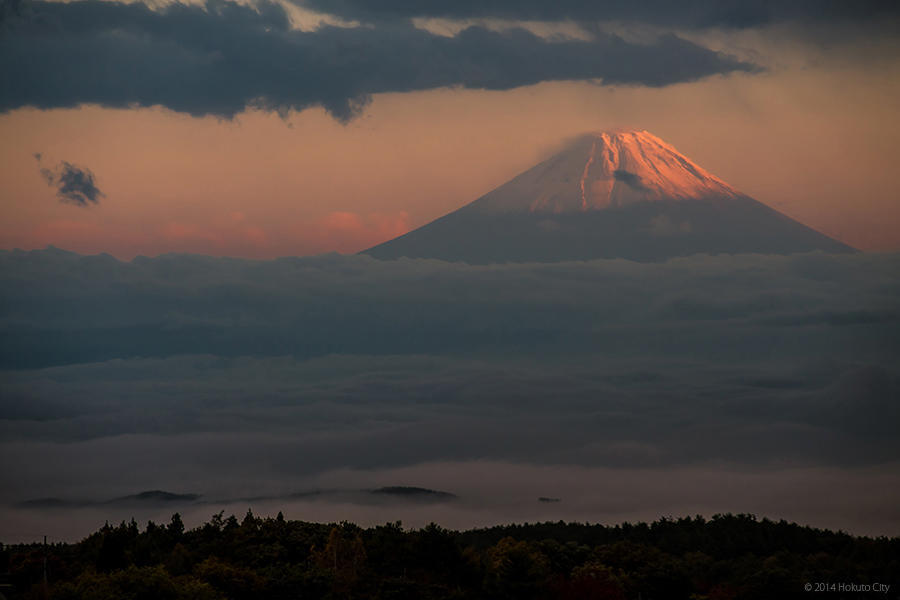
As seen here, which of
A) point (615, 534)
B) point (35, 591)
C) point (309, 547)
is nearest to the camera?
point (35, 591)

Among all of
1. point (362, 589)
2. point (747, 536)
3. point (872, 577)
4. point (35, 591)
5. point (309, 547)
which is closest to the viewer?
point (35, 591)

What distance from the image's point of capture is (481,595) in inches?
2825

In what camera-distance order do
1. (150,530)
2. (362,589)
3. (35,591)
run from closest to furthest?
(35,591) < (362,589) < (150,530)

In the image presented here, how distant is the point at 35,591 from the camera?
206ft

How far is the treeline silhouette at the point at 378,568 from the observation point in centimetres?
6938

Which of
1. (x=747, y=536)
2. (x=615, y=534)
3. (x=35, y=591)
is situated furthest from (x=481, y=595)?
(x=615, y=534)

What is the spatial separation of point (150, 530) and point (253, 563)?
67.8 ft

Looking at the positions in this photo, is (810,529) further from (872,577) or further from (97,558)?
(97,558)

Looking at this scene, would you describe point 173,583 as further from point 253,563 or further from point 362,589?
point 253,563

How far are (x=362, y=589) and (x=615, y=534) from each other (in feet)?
223

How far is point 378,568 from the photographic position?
80.2 m

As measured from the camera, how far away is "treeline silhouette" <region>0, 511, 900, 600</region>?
69.4 meters

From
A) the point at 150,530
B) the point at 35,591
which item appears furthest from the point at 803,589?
the point at 150,530

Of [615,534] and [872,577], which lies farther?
[615,534]
